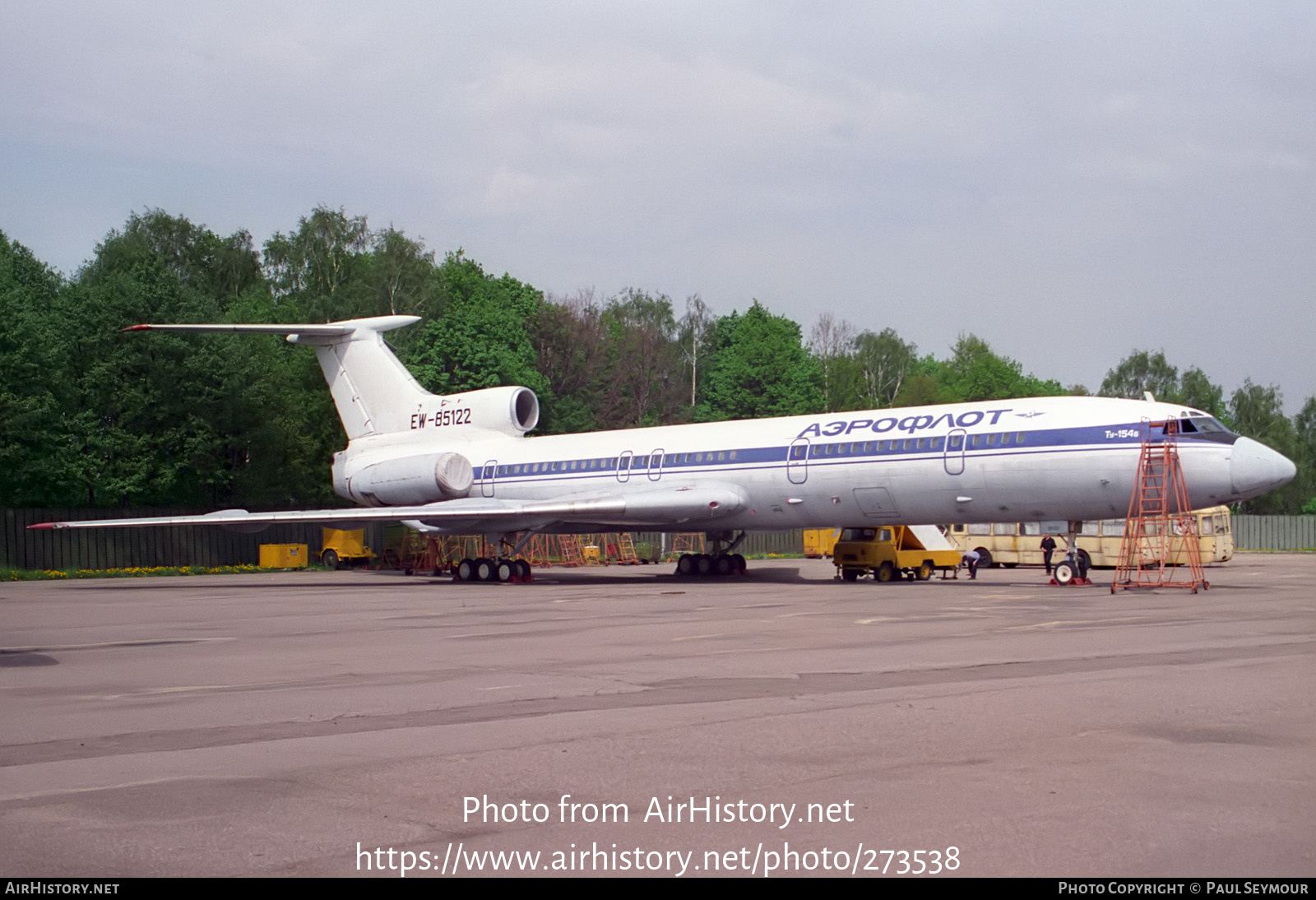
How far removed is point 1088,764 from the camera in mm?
7051

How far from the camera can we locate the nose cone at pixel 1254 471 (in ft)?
77.4

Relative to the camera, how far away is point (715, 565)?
112ft

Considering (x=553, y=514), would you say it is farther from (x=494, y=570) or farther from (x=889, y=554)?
(x=889, y=554)

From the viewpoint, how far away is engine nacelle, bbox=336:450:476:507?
115ft

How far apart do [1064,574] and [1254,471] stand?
4.53 m

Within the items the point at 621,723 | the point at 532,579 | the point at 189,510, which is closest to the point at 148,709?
the point at 621,723

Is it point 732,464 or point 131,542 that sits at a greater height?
point 732,464

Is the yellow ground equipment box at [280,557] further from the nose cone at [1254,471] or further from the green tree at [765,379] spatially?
the green tree at [765,379]

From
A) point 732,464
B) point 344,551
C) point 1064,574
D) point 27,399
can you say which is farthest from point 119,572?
point 1064,574

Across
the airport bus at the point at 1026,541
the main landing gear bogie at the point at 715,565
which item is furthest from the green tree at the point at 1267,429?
the main landing gear bogie at the point at 715,565

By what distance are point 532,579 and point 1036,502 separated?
48.5 feet

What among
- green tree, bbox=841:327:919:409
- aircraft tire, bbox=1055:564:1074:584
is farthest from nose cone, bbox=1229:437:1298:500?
green tree, bbox=841:327:919:409

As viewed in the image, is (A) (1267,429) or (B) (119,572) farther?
(A) (1267,429)

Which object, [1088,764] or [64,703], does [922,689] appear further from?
[64,703]
